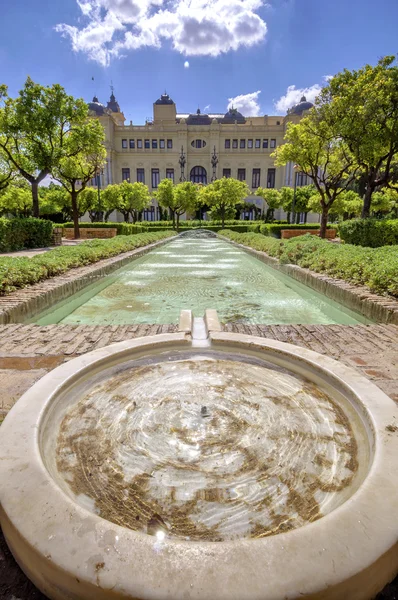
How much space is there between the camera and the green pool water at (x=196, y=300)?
16.0 ft

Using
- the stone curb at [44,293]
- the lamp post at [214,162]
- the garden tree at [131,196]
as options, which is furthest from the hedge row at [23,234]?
the lamp post at [214,162]

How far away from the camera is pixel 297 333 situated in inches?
141

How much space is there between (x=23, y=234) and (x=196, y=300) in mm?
11957

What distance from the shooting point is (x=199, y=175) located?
57188 mm

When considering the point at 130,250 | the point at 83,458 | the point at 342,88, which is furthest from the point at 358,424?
the point at 342,88

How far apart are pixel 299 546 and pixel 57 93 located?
19079 mm

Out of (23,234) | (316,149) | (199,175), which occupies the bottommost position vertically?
(23,234)

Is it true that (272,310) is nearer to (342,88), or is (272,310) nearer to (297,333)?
(297,333)

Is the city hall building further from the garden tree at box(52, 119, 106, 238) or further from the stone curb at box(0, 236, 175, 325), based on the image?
the stone curb at box(0, 236, 175, 325)

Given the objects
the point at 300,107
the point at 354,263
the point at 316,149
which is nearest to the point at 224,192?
the point at 316,149

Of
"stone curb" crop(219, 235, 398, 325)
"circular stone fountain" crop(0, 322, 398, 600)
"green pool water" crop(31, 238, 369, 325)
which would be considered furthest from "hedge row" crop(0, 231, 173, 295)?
"stone curb" crop(219, 235, 398, 325)

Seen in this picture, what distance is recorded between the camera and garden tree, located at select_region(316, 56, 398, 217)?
11.9 metres

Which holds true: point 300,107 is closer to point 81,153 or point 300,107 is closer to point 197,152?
point 197,152

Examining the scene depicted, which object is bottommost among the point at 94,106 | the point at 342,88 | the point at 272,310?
the point at 272,310
